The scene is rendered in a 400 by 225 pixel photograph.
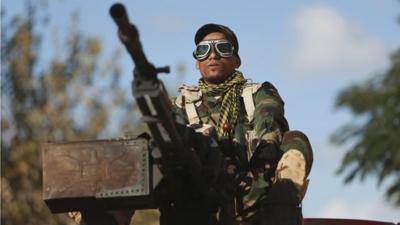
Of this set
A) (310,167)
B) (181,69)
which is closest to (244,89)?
(310,167)

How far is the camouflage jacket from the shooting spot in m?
10.7

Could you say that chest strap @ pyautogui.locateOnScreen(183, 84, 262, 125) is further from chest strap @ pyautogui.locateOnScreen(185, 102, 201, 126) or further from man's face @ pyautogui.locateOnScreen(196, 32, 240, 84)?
man's face @ pyautogui.locateOnScreen(196, 32, 240, 84)

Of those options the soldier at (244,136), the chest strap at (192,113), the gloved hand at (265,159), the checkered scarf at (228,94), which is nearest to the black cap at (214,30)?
the soldier at (244,136)

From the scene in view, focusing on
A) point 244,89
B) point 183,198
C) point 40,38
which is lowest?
point 183,198

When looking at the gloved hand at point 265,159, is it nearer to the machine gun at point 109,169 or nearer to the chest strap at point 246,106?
the chest strap at point 246,106

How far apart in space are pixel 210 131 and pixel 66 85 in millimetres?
20285

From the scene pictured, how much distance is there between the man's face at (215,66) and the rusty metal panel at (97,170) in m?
2.35

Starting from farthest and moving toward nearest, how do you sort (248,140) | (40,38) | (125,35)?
(40,38), (248,140), (125,35)

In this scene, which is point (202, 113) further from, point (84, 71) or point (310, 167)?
point (84, 71)

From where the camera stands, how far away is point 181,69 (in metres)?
29.2

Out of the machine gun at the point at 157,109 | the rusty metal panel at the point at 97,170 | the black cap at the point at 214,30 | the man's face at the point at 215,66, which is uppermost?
the black cap at the point at 214,30

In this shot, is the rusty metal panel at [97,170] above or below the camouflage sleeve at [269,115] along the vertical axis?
below

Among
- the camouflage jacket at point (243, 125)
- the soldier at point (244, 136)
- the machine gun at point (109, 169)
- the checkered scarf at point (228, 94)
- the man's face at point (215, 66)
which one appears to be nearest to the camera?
the machine gun at point (109, 169)

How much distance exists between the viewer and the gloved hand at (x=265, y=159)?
10.8 meters
